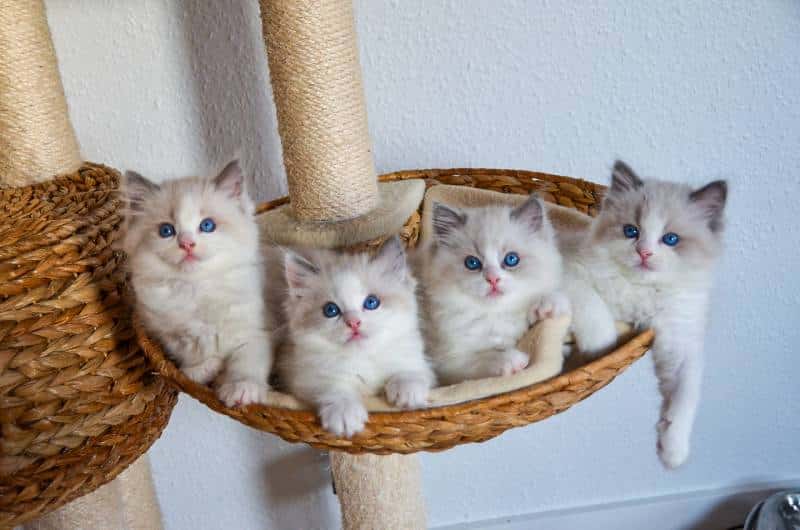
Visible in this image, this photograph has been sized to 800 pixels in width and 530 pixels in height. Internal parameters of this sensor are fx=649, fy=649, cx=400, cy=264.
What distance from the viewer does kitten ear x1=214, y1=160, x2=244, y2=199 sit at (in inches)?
47.9

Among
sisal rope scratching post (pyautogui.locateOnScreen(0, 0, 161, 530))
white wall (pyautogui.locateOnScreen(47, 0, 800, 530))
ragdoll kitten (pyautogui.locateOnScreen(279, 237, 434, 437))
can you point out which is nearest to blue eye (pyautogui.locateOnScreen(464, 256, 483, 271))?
ragdoll kitten (pyautogui.locateOnScreen(279, 237, 434, 437))

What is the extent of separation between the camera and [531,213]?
47.3 inches

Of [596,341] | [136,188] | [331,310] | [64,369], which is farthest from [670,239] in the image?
[64,369]

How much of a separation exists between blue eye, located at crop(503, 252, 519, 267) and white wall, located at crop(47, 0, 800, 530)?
724 millimetres

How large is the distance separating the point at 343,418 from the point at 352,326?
0.66 ft

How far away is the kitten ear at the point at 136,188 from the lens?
120 centimetres

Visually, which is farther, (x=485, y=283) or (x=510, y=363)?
(x=485, y=283)

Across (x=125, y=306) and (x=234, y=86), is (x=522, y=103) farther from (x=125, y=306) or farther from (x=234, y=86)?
(x=125, y=306)

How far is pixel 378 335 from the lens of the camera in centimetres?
110

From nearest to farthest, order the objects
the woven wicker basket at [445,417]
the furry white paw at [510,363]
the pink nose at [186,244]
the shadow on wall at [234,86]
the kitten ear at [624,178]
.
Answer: the woven wicker basket at [445,417], the furry white paw at [510,363], the pink nose at [186,244], the kitten ear at [624,178], the shadow on wall at [234,86]

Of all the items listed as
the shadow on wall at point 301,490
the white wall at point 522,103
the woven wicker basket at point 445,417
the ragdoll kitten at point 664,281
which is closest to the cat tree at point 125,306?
the woven wicker basket at point 445,417

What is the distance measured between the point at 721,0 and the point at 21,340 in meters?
1.82

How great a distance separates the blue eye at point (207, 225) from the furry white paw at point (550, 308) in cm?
59

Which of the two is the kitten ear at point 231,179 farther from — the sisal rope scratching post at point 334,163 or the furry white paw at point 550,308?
the furry white paw at point 550,308
